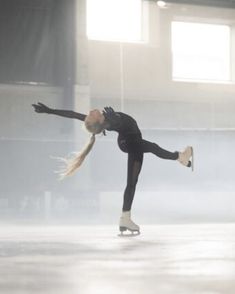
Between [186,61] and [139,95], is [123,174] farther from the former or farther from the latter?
[186,61]

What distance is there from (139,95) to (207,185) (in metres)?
0.94

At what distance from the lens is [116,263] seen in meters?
2.11

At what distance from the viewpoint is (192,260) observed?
2.20m

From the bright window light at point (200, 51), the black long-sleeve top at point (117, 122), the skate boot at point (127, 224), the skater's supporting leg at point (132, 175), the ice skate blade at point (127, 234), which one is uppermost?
the bright window light at point (200, 51)

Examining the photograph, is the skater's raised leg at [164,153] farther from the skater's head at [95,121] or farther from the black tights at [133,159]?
the skater's head at [95,121]

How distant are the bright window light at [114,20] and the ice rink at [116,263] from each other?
2045mm

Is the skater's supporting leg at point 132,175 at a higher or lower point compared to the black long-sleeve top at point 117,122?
lower

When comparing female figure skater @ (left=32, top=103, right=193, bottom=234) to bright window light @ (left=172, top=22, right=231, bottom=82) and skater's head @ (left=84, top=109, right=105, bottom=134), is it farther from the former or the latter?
bright window light @ (left=172, top=22, right=231, bottom=82)

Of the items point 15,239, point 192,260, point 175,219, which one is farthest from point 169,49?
point 192,260

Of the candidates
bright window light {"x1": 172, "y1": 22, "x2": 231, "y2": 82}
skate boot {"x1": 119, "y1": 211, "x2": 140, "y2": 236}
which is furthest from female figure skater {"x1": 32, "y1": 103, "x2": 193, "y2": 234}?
bright window light {"x1": 172, "y1": 22, "x2": 231, "y2": 82}

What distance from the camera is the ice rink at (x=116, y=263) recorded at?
5.53ft

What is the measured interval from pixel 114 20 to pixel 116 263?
318 cm

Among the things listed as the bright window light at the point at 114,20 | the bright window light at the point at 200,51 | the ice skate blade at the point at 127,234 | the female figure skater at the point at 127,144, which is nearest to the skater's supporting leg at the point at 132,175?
the female figure skater at the point at 127,144

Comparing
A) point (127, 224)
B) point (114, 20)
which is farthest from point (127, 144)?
point (114, 20)
